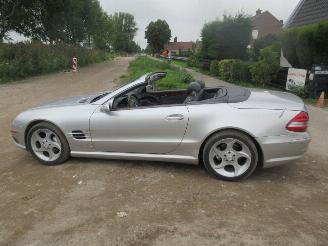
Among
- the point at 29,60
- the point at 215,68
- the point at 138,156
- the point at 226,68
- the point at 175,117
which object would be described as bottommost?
the point at 215,68

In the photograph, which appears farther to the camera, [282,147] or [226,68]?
[226,68]

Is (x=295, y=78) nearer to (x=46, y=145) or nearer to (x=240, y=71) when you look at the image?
(x=240, y=71)

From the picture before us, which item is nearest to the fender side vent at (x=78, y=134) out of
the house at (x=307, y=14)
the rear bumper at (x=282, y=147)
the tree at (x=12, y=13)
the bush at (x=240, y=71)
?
the rear bumper at (x=282, y=147)

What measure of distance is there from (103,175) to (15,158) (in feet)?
5.88

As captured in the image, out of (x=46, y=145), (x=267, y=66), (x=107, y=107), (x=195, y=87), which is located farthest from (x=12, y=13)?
(x=195, y=87)

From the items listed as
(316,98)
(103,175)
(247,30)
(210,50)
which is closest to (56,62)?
(210,50)

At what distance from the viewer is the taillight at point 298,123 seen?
13.9 ft

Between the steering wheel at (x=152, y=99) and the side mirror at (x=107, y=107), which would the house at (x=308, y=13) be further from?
the side mirror at (x=107, y=107)

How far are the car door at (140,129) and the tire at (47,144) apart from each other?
0.52m

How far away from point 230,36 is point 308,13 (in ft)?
21.3

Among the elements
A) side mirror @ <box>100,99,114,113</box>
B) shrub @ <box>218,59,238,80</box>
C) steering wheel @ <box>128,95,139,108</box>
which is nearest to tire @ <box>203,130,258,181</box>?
steering wheel @ <box>128,95,139,108</box>

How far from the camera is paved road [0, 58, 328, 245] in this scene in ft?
10.8

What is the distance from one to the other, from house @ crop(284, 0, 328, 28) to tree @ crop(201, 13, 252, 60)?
3.76 meters

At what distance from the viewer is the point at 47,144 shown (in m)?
5.16
